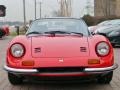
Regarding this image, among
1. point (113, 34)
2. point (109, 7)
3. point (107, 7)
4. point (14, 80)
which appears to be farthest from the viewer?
point (107, 7)

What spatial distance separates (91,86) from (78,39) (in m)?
0.93

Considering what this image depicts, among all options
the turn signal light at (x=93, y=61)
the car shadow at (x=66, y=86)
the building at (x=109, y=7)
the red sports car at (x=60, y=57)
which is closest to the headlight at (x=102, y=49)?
the red sports car at (x=60, y=57)

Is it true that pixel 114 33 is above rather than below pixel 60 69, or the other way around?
above

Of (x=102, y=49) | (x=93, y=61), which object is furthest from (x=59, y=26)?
(x=93, y=61)

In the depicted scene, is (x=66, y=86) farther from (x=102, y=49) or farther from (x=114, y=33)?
(x=114, y=33)

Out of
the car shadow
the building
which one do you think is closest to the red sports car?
the car shadow

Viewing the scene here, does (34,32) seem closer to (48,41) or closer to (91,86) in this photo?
(48,41)

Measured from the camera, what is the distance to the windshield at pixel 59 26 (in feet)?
26.4

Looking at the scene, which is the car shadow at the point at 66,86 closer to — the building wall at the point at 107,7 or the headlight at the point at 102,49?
the headlight at the point at 102,49

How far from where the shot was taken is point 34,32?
795 centimetres

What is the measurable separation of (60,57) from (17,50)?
30.4 inches

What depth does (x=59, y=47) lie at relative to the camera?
6871mm

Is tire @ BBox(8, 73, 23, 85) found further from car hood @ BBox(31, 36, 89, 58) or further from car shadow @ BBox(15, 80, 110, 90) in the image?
car hood @ BBox(31, 36, 89, 58)

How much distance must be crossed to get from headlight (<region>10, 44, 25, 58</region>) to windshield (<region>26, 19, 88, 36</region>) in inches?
44.6
